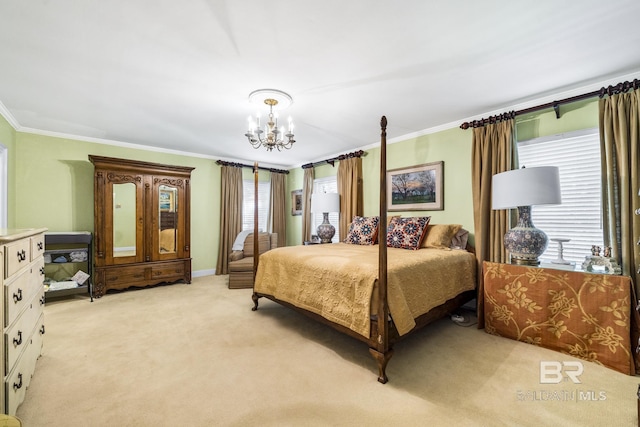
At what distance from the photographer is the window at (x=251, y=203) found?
5.71 metres

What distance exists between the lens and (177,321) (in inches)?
113

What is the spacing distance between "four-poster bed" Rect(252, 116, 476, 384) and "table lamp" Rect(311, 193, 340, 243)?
1.60 meters

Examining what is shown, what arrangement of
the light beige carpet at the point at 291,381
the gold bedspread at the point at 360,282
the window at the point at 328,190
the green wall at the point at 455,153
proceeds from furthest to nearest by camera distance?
the window at the point at 328,190, the green wall at the point at 455,153, the gold bedspread at the point at 360,282, the light beige carpet at the point at 291,381

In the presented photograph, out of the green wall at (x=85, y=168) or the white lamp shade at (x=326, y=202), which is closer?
the green wall at (x=85, y=168)

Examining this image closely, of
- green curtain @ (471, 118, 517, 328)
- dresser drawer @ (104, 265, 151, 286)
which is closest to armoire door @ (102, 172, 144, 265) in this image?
dresser drawer @ (104, 265, 151, 286)

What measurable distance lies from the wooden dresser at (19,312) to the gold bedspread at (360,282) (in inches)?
71.3

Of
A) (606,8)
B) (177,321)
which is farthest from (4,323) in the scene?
(606,8)

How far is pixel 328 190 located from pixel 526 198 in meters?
3.53

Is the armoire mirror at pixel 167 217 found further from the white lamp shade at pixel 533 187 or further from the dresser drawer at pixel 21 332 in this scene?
the white lamp shade at pixel 533 187

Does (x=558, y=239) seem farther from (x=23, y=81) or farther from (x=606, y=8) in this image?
(x=23, y=81)

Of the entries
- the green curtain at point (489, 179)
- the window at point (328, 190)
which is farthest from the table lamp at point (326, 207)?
the green curtain at point (489, 179)

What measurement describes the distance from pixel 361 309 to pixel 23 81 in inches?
141

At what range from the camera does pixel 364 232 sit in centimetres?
391

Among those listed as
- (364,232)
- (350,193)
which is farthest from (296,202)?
(364,232)
